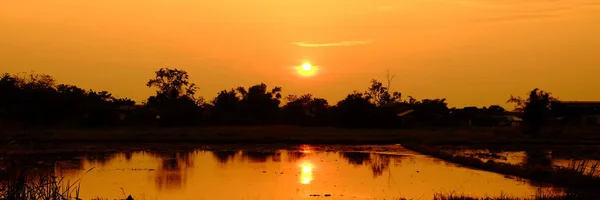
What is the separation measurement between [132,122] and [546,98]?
119 ft

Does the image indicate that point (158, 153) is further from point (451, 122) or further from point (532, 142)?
point (451, 122)

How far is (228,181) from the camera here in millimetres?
18375

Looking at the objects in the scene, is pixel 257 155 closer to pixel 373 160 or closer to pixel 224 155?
pixel 224 155

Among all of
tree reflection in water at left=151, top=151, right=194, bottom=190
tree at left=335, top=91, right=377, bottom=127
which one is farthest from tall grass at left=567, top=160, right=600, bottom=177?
tree at left=335, top=91, right=377, bottom=127

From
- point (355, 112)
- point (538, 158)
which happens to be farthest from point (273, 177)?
point (355, 112)

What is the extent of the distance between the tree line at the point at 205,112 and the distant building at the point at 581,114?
26.2 feet

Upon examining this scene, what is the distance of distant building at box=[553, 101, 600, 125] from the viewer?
70669 millimetres

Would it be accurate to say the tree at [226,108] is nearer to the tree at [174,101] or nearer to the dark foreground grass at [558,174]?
the tree at [174,101]

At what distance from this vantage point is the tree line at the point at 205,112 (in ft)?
174

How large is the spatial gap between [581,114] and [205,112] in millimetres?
42647

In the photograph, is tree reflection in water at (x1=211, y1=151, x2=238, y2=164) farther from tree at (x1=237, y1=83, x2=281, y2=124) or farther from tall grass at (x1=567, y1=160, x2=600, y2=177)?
tree at (x1=237, y1=83, x2=281, y2=124)

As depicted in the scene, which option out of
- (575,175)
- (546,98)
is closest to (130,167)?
(575,175)

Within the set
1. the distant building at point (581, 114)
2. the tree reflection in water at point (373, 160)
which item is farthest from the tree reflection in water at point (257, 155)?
the distant building at point (581, 114)

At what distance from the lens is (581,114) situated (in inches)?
2987
